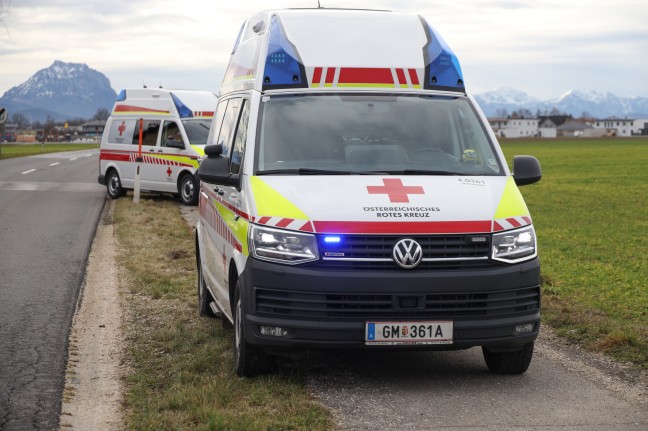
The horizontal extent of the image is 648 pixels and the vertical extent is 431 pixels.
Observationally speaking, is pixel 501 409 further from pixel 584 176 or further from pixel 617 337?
pixel 584 176

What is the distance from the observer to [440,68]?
301 inches

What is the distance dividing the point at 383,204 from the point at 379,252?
31 centimetres

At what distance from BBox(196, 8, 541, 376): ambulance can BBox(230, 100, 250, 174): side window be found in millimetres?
25

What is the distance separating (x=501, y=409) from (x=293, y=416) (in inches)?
48.5

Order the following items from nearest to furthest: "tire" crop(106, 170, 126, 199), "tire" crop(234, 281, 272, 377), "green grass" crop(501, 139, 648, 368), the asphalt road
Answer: the asphalt road < "tire" crop(234, 281, 272, 377) < "green grass" crop(501, 139, 648, 368) < "tire" crop(106, 170, 126, 199)

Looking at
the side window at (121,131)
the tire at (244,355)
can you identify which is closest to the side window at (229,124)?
the tire at (244,355)

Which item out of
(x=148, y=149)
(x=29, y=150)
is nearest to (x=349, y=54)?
(x=148, y=149)

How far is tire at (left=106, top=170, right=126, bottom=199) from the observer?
24.3 m

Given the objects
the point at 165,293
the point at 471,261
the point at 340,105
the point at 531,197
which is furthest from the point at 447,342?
the point at 531,197

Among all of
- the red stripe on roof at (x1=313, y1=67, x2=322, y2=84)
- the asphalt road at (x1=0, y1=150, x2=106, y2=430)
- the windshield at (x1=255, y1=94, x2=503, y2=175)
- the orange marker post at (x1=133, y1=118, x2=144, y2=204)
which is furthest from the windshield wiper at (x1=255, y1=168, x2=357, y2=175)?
the orange marker post at (x1=133, y1=118, x2=144, y2=204)

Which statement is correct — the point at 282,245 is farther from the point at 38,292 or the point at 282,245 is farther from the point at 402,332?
the point at 38,292

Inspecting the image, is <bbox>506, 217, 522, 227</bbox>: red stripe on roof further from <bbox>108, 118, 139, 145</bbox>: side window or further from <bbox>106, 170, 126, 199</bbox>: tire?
<bbox>106, 170, 126, 199</bbox>: tire

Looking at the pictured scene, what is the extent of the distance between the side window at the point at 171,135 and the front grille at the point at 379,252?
16645 mm

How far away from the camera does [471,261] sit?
6348mm
